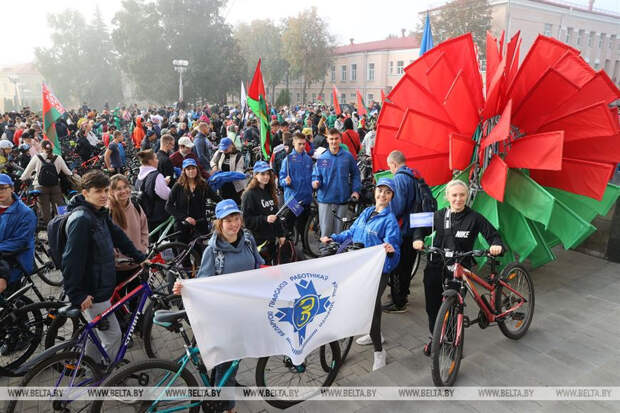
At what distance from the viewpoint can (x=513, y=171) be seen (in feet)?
16.0

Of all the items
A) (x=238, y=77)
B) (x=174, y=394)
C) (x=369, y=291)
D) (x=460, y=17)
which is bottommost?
(x=174, y=394)

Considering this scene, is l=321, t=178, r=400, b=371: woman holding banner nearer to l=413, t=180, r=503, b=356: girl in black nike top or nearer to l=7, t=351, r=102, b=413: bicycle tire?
l=413, t=180, r=503, b=356: girl in black nike top

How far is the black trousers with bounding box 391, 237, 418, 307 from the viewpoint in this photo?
4859 mm

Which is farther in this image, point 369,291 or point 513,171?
point 513,171

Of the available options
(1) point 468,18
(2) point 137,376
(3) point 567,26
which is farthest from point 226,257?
(3) point 567,26

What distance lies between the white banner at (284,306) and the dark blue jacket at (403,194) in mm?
1229

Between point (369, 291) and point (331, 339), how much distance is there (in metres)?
0.51

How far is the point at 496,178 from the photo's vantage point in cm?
437

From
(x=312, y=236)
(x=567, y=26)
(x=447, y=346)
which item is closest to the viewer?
(x=447, y=346)

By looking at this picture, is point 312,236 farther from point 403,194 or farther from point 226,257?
point 226,257

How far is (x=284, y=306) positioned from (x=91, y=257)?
1.61 metres

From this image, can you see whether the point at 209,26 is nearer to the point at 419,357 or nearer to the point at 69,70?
the point at 69,70

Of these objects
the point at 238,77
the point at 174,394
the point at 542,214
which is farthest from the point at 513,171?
the point at 238,77

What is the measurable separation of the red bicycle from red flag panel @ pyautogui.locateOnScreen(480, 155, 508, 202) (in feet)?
2.57
